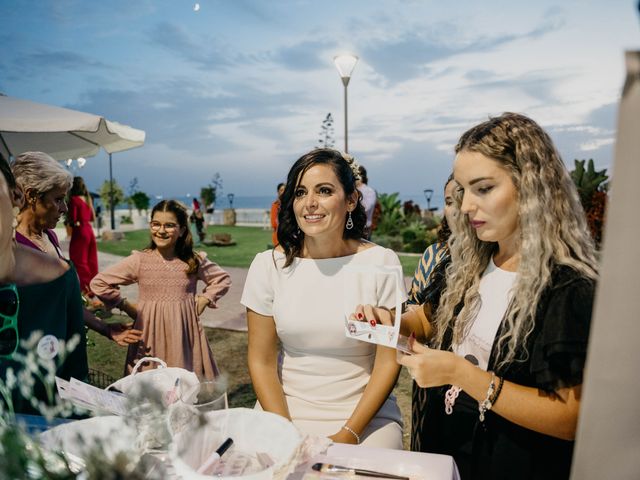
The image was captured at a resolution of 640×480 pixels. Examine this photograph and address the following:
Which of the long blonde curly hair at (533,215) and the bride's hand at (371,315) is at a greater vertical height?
the long blonde curly hair at (533,215)

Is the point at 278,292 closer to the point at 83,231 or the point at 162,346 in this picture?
the point at 162,346

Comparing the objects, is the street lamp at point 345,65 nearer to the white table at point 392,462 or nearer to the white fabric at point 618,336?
the white table at point 392,462

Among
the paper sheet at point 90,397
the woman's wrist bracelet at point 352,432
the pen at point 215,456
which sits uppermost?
the paper sheet at point 90,397

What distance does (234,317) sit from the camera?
7.55 m

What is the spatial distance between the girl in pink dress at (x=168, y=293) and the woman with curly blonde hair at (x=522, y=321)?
2.30m

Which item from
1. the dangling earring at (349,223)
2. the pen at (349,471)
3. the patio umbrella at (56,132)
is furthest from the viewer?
the patio umbrella at (56,132)

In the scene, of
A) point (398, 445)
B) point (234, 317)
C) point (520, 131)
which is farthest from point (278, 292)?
point (234, 317)

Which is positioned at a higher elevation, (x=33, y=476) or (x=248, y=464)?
(x=33, y=476)

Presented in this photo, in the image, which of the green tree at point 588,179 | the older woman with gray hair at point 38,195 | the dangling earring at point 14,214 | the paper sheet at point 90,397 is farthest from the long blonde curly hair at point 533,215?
the green tree at point 588,179

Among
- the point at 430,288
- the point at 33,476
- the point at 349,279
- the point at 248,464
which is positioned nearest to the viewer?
the point at 33,476

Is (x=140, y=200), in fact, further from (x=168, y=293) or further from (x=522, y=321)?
(x=522, y=321)

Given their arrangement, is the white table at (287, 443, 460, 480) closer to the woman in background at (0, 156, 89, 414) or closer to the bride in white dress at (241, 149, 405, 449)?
the bride in white dress at (241, 149, 405, 449)

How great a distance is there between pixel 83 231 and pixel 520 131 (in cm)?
814

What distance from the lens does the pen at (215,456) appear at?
123cm
